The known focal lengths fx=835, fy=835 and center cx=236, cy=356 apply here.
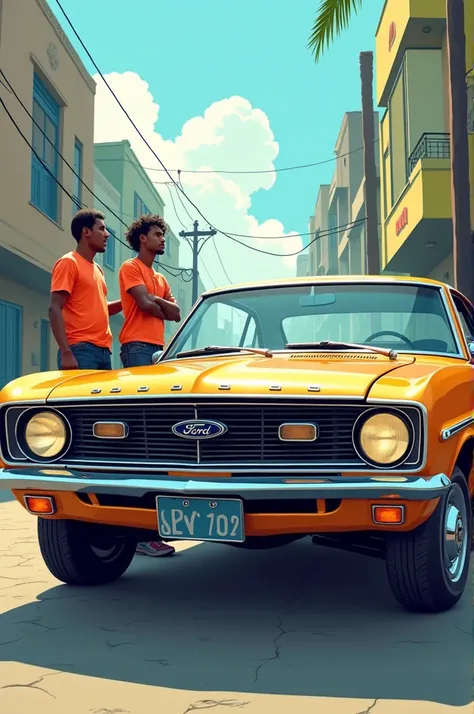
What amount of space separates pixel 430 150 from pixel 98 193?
11608 millimetres

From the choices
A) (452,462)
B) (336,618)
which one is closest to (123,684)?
(336,618)

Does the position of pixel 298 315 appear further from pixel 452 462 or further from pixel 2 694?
pixel 2 694

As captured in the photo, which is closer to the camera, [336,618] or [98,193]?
[336,618]

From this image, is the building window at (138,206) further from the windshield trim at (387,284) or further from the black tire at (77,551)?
the black tire at (77,551)

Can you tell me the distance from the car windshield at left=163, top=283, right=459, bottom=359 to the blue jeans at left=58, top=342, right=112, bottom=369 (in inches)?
26.3

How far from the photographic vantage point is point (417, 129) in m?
18.6

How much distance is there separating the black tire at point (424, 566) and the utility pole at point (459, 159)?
21.2 ft

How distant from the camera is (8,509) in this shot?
22.6 feet

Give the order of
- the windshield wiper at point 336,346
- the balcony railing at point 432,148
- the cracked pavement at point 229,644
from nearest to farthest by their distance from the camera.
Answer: the cracked pavement at point 229,644
the windshield wiper at point 336,346
the balcony railing at point 432,148

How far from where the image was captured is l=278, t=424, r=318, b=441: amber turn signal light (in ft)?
10.0

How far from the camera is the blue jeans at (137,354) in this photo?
5.16m

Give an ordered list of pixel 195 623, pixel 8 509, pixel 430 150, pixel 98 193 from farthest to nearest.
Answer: pixel 98 193 < pixel 430 150 < pixel 8 509 < pixel 195 623

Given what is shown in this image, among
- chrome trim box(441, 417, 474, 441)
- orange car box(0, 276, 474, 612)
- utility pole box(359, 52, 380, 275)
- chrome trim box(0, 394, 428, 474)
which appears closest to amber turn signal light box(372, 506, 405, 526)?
orange car box(0, 276, 474, 612)

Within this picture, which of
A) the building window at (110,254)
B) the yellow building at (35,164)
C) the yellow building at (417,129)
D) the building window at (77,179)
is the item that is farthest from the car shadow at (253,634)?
the building window at (110,254)
